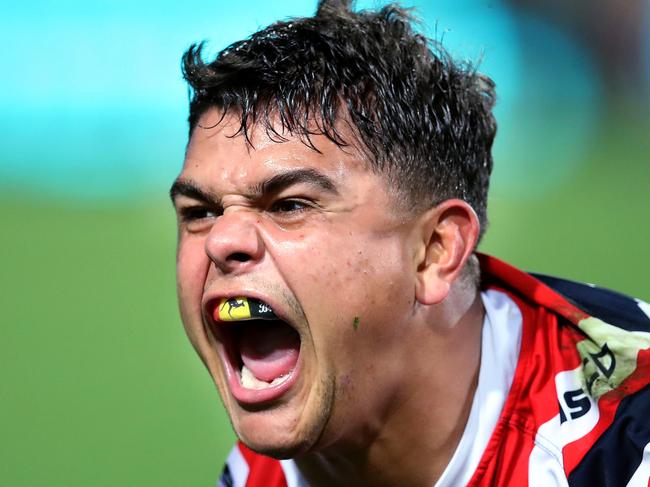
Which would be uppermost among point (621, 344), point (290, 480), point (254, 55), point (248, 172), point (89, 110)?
point (89, 110)

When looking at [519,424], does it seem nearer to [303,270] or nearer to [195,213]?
[303,270]

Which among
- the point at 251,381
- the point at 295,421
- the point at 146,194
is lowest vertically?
the point at 295,421

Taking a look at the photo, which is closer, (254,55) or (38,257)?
(254,55)

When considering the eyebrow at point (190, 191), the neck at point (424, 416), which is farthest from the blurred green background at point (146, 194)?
the eyebrow at point (190, 191)

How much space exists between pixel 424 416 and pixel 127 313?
2833 millimetres

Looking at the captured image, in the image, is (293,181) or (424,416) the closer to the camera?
(293,181)

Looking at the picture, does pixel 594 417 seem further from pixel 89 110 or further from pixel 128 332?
pixel 89 110

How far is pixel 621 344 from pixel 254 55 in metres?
1.04

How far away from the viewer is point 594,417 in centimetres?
197

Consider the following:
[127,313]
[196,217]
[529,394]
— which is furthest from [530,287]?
[127,313]

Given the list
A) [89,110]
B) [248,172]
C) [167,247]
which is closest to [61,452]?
[167,247]

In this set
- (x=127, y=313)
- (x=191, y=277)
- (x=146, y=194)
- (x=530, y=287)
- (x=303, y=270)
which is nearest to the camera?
(x=303, y=270)

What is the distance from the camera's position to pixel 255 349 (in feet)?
6.88

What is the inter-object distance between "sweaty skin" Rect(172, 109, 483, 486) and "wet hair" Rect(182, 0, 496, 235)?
5cm
